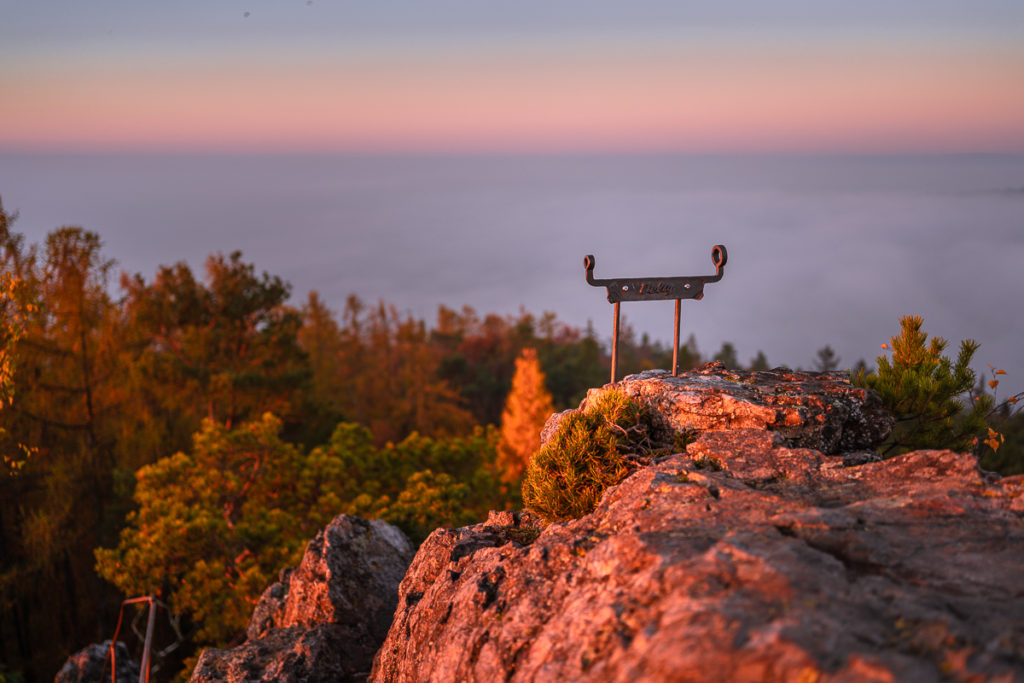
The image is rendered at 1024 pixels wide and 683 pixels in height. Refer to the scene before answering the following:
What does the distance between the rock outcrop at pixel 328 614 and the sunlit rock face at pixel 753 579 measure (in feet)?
5.44

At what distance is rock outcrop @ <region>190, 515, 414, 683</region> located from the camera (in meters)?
8.84

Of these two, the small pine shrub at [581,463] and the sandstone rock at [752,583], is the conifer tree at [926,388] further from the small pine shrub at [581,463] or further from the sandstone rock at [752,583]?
the small pine shrub at [581,463]

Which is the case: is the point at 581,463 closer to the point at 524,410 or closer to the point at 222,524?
the point at 222,524

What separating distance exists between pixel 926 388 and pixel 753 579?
6.96 m

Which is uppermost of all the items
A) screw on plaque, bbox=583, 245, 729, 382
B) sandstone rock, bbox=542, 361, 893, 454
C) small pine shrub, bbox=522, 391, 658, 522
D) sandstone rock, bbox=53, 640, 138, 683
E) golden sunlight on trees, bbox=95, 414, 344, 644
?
screw on plaque, bbox=583, 245, 729, 382

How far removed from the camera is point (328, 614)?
33.4ft

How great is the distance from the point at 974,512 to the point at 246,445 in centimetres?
2137

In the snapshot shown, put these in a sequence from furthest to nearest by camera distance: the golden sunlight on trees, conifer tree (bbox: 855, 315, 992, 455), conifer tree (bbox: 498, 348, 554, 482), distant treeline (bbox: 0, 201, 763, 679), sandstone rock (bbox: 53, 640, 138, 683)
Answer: conifer tree (bbox: 498, 348, 554, 482) < distant treeline (bbox: 0, 201, 763, 679) < the golden sunlight on trees < sandstone rock (bbox: 53, 640, 138, 683) < conifer tree (bbox: 855, 315, 992, 455)

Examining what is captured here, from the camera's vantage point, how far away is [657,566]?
4668 mm

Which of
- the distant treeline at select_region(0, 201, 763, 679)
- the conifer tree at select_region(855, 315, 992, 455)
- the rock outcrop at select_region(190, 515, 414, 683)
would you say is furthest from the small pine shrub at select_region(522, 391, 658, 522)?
the distant treeline at select_region(0, 201, 763, 679)

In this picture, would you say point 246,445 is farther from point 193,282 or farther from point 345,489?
point 193,282

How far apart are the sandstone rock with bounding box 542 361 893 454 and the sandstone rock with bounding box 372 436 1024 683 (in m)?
0.44

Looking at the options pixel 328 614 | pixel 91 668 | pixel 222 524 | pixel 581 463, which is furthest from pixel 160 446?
pixel 581 463

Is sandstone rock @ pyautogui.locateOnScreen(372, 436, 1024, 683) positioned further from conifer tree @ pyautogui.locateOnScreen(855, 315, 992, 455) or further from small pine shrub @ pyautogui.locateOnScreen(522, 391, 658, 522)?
conifer tree @ pyautogui.locateOnScreen(855, 315, 992, 455)
